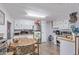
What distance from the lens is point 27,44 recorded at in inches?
73.8

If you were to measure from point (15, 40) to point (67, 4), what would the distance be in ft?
A: 3.67

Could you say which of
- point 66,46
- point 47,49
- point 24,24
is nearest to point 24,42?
point 24,24

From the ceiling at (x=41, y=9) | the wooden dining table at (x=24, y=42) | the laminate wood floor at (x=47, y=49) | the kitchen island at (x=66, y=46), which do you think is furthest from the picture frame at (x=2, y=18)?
the kitchen island at (x=66, y=46)

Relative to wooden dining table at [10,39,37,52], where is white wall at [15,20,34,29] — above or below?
above

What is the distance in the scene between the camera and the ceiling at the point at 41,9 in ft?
5.93

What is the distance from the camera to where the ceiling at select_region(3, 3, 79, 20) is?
1.81 metres

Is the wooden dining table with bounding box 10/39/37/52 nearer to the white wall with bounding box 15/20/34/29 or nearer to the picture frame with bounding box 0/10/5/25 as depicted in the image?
the white wall with bounding box 15/20/34/29

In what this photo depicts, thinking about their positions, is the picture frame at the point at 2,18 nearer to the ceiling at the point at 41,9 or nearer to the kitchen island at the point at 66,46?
the ceiling at the point at 41,9

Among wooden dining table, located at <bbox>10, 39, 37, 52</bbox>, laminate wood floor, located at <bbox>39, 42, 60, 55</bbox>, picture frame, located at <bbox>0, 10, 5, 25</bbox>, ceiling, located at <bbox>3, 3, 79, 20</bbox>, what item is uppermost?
ceiling, located at <bbox>3, 3, 79, 20</bbox>

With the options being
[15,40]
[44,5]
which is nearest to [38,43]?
[15,40]

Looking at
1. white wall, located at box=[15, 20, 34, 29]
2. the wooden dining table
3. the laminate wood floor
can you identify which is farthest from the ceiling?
the laminate wood floor

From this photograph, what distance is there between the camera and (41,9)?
1826mm

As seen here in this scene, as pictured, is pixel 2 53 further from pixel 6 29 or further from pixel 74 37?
pixel 74 37

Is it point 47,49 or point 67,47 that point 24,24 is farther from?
point 67,47
